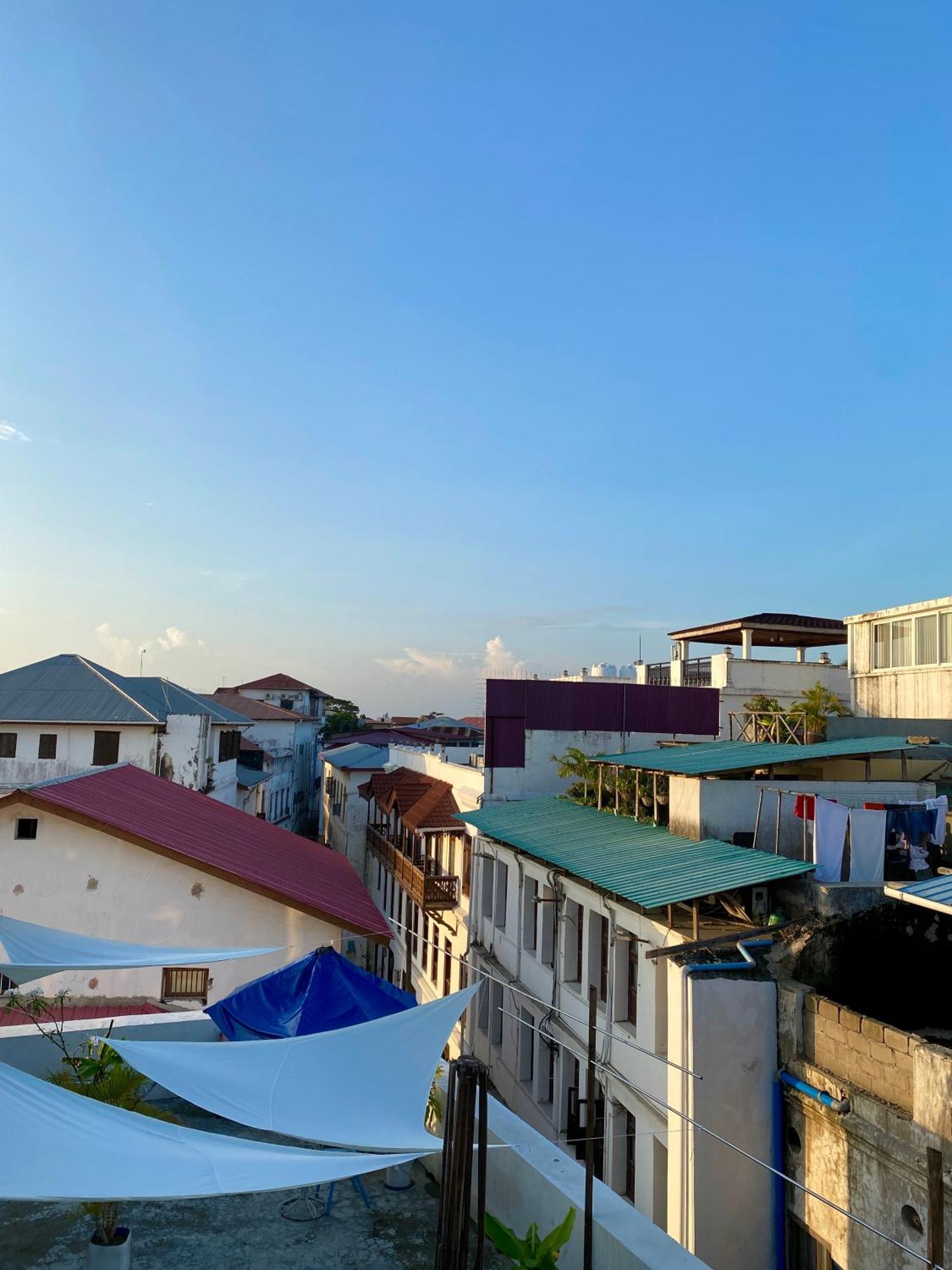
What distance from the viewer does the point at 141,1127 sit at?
5777 millimetres

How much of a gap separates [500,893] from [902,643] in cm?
1540

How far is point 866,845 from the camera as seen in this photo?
13789 millimetres

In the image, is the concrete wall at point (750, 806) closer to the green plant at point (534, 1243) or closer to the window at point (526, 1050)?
the window at point (526, 1050)

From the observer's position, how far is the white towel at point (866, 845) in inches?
539

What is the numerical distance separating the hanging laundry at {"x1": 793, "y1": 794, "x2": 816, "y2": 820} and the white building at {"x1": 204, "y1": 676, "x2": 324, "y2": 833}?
4339cm

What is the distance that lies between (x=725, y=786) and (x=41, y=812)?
44.9 feet

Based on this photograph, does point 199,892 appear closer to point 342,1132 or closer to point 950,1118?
point 342,1132

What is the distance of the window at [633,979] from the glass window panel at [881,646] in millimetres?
17528

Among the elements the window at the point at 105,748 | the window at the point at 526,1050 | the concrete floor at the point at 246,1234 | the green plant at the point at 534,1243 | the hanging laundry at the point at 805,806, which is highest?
the hanging laundry at the point at 805,806

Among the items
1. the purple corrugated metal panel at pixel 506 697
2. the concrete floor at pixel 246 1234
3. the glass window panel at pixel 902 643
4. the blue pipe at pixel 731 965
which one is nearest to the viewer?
the concrete floor at pixel 246 1234

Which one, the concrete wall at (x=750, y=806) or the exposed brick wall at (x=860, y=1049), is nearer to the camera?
the exposed brick wall at (x=860, y=1049)

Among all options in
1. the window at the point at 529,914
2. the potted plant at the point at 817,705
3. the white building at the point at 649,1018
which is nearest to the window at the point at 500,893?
the white building at the point at 649,1018

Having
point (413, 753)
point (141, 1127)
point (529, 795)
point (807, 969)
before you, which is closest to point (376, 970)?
point (413, 753)

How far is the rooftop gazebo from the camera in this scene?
33156 mm
